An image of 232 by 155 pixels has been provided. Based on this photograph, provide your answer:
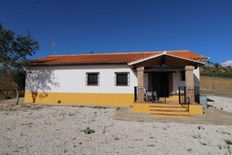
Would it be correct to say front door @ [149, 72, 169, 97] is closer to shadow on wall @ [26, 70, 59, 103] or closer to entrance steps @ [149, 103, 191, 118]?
entrance steps @ [149, 103, 191, 118]

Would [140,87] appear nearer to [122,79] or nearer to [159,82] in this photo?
[122,79]

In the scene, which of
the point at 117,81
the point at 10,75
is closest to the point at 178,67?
the point at 117,81

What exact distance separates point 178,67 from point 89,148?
356 inches

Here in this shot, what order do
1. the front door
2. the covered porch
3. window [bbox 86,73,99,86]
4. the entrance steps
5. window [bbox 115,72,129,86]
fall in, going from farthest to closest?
window [bbox 86,73,99,86]
window [bbox 115,72,129,86]
the front door
the covered porch
the entrance steps

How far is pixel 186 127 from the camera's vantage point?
7230mm

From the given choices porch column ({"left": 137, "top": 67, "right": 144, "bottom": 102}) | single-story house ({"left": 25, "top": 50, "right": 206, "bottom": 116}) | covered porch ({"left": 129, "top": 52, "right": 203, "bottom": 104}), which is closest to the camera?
covered porch ({"left": 129, "top": 52, "right": 203, "bottom": 104})

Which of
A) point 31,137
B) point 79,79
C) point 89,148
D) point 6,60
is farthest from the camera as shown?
point 79,79

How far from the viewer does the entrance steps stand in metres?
9.40

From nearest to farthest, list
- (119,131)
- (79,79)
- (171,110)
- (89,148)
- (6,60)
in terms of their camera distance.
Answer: (89,148), (119,131), (171,110), (6,60), (79,79)

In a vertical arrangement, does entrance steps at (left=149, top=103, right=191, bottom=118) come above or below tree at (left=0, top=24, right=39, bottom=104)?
below

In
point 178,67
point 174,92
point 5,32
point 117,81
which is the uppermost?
point 5,32

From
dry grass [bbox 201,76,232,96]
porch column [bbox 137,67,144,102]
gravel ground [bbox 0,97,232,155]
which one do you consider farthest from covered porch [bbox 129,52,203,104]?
dry grass [bbox 201,76,232,96]

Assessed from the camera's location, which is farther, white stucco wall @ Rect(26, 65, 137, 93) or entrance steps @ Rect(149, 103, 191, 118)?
white stucco wall @ Rect(26, 65, 137, 93)

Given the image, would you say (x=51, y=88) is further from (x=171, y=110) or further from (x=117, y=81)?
(x=171, y=110)
